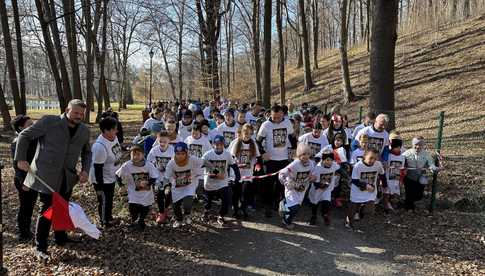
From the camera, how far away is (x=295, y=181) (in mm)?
6316

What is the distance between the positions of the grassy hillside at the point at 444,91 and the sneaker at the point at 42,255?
699 centimetres

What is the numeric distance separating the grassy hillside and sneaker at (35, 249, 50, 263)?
22.9 ft

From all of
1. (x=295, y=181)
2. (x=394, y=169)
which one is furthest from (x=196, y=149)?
(x=394, y=169)

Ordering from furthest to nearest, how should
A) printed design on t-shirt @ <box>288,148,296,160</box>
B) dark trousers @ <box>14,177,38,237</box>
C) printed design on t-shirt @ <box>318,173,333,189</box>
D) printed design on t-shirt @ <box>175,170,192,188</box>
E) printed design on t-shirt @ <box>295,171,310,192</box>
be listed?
printed design on t-shirt @ <box>288,148,296,160</box>
printed design on t-shirt @ <box>318,173,333,189</box>
printed design on t-shirt @ <box>295,171,310,192</box>
printed design on t-shirt @ <box>175,170,192,188</box>
dark trousers @ <box>14,177,38,237</box>

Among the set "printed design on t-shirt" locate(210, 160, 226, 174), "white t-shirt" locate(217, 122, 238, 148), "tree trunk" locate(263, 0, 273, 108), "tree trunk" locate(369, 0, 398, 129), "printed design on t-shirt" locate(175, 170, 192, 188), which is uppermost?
"tree trunk" locate(263, 0, 273, 108)

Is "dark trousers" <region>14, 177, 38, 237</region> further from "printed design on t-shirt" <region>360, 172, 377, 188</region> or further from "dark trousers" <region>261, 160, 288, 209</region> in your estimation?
"printed design on t-shirt" <region>360, 172, 377, 188</region>

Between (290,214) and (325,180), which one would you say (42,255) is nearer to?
(290,214)

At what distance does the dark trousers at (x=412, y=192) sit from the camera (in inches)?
278

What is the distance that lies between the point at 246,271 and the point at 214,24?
68.5ft

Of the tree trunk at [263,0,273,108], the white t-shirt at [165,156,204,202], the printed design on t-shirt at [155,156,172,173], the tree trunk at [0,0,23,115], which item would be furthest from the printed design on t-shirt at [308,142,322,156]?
the tree trunk at [0,0,23,115]

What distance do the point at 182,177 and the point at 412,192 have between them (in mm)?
4184

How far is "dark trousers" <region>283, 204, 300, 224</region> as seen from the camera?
6.27 metres

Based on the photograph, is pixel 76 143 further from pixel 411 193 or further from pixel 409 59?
pixel 409 59

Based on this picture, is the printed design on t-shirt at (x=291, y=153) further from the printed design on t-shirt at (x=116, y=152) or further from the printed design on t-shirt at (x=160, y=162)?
the printed design on t-shirt at (x=116, y=152)
